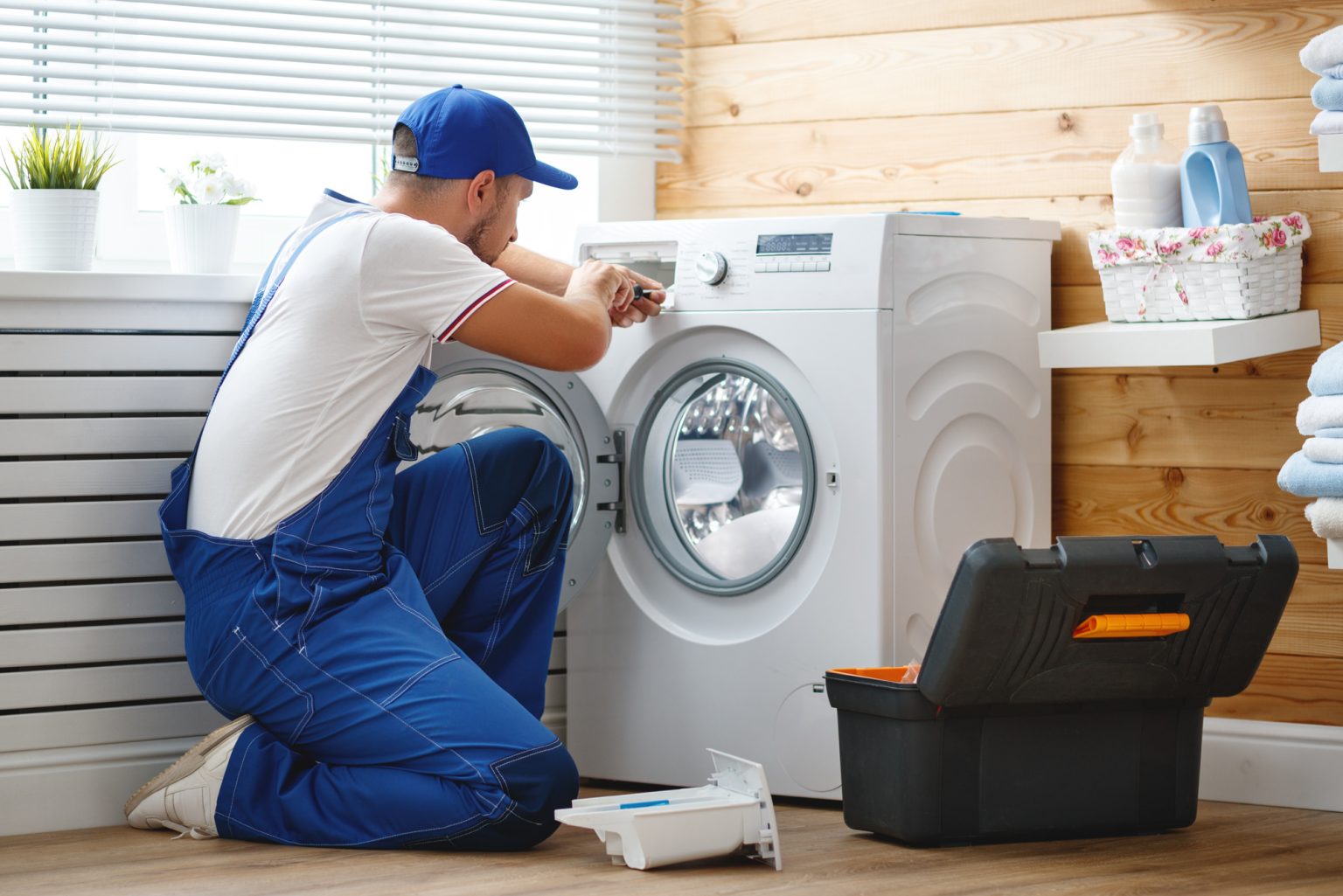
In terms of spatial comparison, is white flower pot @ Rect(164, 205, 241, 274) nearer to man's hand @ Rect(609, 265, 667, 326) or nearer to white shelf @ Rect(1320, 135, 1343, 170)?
man's hand @ Rect(609, 265, 667, 326)

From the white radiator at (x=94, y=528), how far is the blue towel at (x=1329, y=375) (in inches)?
61.7

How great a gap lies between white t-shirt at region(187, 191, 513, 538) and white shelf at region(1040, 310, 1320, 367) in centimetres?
90

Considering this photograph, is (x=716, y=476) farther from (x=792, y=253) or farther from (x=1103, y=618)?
(x=1103, y=618)

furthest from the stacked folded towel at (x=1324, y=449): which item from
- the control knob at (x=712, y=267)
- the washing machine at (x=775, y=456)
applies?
the control knob at (x=712, y=267)

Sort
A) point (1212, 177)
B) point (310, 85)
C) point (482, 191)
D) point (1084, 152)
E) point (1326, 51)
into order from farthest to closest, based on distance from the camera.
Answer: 1. point (310, 85)
2. point (1084, 152)
3. point (1212, 177)
4. point (482, 191)
5. point (1326, 51)

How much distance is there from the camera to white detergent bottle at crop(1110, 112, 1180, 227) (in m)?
2.42

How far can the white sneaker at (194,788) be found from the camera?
2115 mm

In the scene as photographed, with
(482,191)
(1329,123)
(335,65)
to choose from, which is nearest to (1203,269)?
(1329,123)

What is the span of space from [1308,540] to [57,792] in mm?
1946

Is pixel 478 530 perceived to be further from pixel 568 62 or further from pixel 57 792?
pixel 568 62

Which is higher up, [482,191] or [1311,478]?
[482,191]

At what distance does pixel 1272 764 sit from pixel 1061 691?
→ 24.8 inches

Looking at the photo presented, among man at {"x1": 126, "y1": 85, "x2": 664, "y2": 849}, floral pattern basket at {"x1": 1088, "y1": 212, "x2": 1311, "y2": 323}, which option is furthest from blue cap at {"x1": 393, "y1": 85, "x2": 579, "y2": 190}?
floral pattern basket at {"x1": 1088, "y1": 212, "x2": 1311, "y2": 323}

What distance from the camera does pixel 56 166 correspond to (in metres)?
2.41
